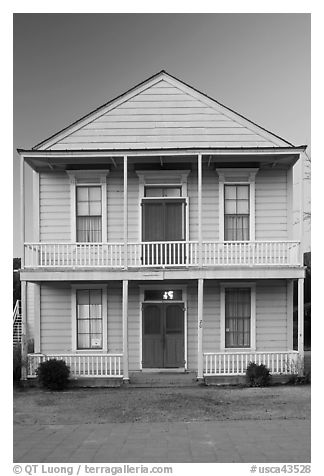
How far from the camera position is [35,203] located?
44.1 ft

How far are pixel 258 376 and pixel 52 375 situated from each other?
15.8 feet

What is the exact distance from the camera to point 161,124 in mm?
13211

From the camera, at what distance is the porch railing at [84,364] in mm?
12328

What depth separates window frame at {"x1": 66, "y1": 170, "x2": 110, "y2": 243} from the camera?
43.9 ft

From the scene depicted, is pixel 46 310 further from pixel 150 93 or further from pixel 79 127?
pixel 150 93

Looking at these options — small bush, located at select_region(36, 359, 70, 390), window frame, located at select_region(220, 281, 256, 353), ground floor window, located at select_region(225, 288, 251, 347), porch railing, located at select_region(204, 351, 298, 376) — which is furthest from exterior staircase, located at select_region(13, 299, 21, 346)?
ground floor window, located at select_region(225, 288, 251, 347)

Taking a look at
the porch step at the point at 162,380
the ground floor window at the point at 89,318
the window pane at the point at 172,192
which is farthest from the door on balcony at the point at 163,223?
the porch step at the point at 162,380

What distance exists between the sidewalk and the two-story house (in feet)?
14.8

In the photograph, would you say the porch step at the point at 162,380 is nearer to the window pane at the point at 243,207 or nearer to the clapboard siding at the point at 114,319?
the clapboard siding at the point at 114,319

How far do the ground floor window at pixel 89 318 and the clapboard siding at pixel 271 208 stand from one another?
4.64 meters

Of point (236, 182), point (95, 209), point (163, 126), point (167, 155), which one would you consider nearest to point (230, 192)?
point (236, 182)

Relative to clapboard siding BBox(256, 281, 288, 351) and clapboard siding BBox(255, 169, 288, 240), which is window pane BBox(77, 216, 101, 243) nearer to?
clapboard siding BBox(255, 169, 288, 240)

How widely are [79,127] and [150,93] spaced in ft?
6.68

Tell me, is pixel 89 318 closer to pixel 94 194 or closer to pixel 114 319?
pixel 114 319
